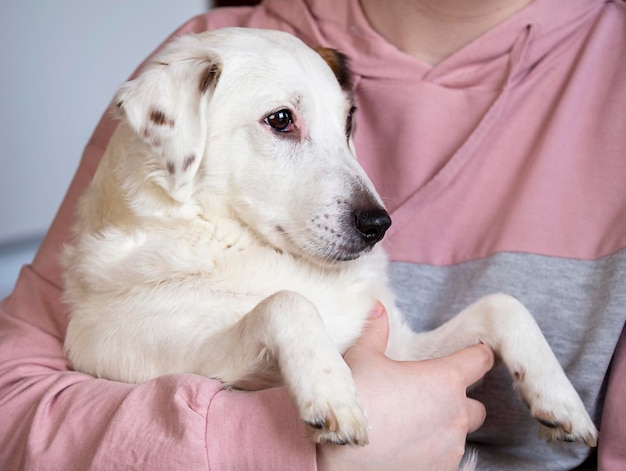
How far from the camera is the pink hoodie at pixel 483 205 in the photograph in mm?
1160

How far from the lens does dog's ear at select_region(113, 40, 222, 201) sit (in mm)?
1175

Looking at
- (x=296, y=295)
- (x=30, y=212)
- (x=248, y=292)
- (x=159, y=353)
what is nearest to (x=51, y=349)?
(x=159, y=353)

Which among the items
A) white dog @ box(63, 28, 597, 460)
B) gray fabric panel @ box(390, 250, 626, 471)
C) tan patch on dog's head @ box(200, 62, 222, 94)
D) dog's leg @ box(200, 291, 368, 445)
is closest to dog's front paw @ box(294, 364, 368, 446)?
dog's leg @ box(200, 291, 368, 445)

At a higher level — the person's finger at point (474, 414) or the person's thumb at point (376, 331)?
the person's thumb at point (376, 331)

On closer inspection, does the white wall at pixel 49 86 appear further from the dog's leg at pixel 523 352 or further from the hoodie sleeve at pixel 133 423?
the dog's leg at pixel 523 352

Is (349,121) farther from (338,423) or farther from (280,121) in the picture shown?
(338,423)

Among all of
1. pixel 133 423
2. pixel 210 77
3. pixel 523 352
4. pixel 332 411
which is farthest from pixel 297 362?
pixel 210 77

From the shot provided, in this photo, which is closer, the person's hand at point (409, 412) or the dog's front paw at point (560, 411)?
the person's hand at point (409, 412)

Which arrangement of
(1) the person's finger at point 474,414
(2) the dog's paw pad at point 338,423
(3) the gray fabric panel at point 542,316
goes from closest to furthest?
(2) the dog's paw pad at point 338,423 → (1) the person's finger at point 474,414 → (3) the gray fabric panel at point 542,316

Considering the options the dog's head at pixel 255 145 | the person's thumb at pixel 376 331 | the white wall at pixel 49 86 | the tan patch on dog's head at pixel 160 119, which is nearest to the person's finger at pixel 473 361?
the person's thumb at pixel 376 331

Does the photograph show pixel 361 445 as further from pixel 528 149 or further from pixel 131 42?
pixel 131 42

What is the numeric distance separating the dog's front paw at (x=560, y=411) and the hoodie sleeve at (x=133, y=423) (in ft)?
1.32

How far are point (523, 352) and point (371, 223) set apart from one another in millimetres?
322

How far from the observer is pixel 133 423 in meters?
1.02
